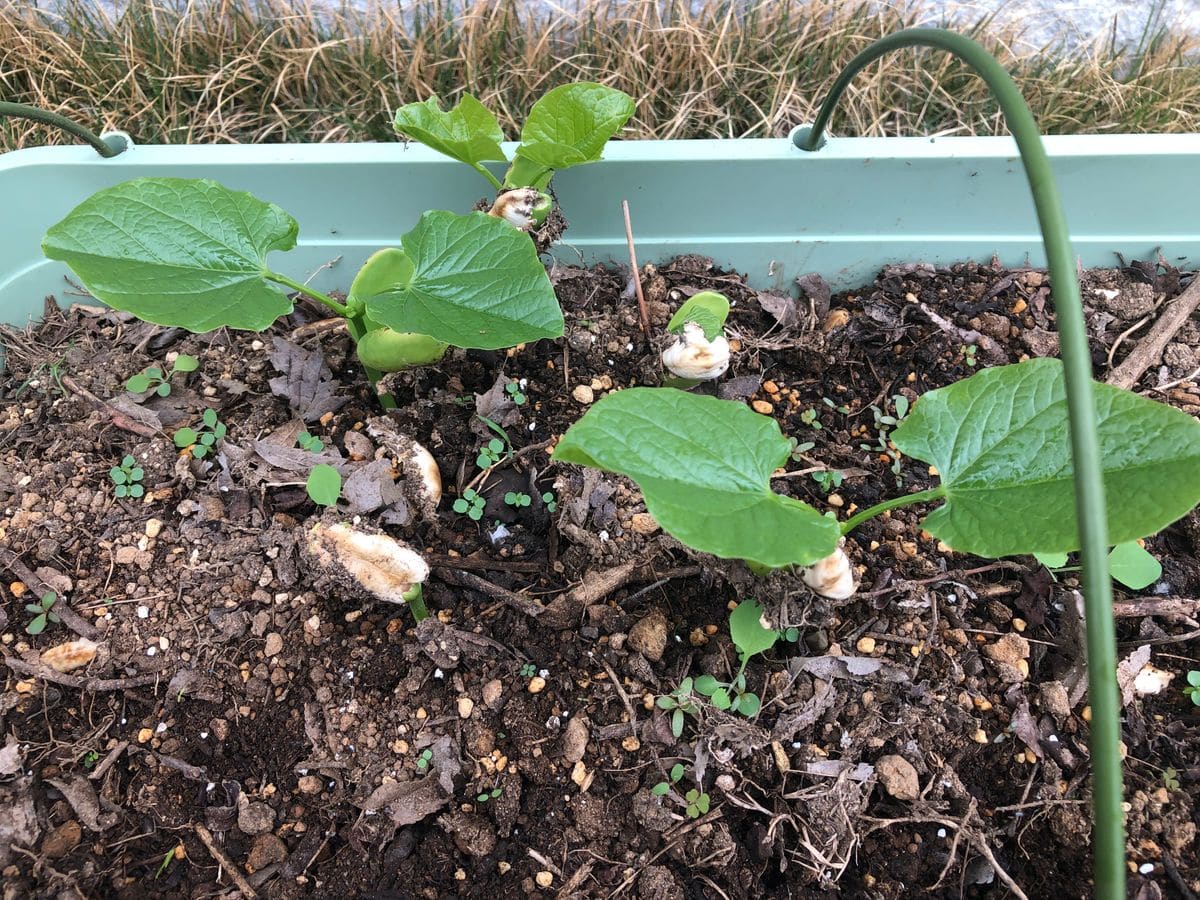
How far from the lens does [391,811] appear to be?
0.81 metres

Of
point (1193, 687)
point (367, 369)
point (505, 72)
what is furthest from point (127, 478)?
point (1193, 687)

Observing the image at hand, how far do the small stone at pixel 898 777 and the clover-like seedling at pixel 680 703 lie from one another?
0.20 meters

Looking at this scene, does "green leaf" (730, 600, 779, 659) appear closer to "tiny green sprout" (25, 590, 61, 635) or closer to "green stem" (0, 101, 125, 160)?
"tiny green sprout" (25, 590, 61, 635)

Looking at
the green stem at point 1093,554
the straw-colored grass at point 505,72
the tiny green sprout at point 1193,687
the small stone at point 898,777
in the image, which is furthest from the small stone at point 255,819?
the straw-colored grass at point 505,72

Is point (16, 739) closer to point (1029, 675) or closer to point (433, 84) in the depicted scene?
point (1029, 675)

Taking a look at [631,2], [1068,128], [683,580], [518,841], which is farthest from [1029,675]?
[631,2]

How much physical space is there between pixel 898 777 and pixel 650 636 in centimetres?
29

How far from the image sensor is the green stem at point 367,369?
99 centimetres

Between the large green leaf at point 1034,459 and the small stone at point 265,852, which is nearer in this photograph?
the large green leaf at point 1034,459

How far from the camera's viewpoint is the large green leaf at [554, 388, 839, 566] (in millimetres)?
621

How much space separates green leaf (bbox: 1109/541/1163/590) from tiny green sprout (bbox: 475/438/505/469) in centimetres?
73

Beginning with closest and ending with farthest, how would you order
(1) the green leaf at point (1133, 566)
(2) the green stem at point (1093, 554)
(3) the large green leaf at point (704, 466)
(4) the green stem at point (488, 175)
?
(2) the green stem at point (1093, 554), (3) the large green leaf at point (704, 466), (1) the green leaf at point (1133, 566), (4) the green stem at point (488, 175)

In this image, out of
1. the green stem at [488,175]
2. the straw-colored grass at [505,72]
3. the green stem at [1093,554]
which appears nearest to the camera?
the green stem at [1093,554]

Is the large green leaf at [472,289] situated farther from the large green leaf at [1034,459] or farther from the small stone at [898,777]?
the small stone at [898,777]
